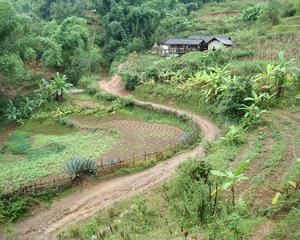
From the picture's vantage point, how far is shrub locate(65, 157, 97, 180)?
1953cm

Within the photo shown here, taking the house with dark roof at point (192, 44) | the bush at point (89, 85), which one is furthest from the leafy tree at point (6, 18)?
the house with dark roof at point (192, 44)

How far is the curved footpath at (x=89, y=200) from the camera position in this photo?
1664cm

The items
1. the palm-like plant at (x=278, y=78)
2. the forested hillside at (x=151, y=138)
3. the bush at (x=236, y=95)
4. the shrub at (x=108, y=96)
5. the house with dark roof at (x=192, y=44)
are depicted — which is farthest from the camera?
the house with dark roof at (x=192, y=44)

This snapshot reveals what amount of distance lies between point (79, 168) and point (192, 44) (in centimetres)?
3358

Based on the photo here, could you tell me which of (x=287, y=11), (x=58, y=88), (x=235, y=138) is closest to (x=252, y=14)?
(x=287, y=11)

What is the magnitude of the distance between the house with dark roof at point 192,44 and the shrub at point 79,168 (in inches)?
1229

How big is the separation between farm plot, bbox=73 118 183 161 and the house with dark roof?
2050 cm

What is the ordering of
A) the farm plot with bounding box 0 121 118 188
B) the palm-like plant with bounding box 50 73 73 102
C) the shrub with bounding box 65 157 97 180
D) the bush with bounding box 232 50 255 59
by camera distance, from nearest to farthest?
the shrub with bounding box 65 157 97 180 < the farm plot with bounding box 0 121 118 188 < the palm-like plant with bounding box 50 73 73 102 < the bush with bounding box 232 50 255 59

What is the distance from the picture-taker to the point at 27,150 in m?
27.6

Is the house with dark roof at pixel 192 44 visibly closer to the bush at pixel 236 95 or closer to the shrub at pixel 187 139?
the bush at pixel 236 95

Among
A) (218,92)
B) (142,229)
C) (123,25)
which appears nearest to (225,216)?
(142,229)

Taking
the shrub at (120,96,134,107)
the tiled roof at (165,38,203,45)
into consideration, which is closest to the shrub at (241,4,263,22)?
the tiled roof at (165,38,203,45)

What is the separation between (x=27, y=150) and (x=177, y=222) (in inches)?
662

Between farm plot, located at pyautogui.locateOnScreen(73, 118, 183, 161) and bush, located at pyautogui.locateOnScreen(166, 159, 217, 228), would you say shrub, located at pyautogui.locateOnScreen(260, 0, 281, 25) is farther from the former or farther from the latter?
bush, located at pyautogui.locateOnScreen(166, 159, 217, 228)
